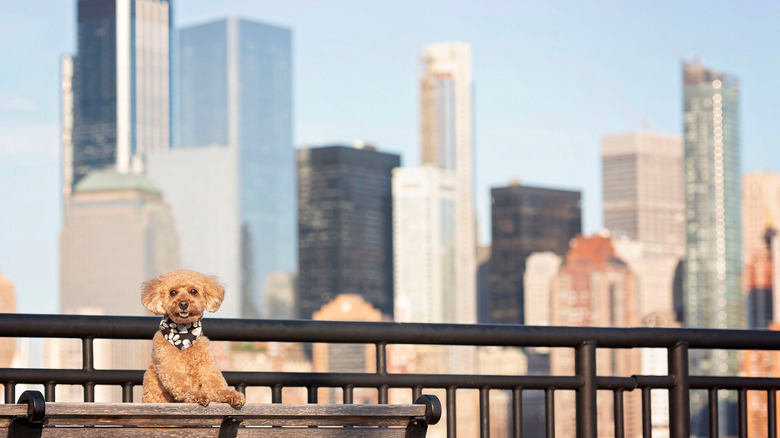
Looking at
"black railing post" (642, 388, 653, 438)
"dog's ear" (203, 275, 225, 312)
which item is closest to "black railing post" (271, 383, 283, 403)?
"dog's ear" (203, 275, 225, 312)

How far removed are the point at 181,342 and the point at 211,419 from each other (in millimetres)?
286

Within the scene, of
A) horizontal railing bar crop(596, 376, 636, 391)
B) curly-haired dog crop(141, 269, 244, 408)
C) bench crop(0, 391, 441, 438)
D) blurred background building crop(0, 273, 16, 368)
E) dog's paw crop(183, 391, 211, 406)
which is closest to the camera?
bench crop(0, 391, 441, 438)

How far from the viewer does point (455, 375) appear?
449cm

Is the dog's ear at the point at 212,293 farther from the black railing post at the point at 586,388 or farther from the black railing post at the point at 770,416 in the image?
the black railing post at the point at 770,416

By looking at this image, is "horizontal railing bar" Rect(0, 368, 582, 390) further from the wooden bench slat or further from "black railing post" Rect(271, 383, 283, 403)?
the wooden bench slat

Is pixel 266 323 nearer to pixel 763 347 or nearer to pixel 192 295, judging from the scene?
pixel 192 295

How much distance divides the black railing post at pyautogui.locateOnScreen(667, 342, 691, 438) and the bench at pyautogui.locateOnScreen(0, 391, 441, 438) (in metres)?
1.48

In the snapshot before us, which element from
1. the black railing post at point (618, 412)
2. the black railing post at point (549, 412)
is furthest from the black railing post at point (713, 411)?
the black railing post at point (549, 412)

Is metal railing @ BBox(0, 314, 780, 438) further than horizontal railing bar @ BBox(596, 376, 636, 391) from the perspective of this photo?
No

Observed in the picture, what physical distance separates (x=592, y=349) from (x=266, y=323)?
124 cm

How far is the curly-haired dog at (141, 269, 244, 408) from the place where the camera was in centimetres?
352

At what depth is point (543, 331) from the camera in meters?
4.72

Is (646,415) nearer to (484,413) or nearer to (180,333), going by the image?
(484,413)

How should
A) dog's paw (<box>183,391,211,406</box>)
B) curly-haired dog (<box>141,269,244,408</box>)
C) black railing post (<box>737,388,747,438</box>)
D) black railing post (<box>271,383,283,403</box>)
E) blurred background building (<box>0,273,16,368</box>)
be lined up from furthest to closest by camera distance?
blurred background building (<box>0,273,16,368</box>) < black railing post (<box>737,388,747,438</box>) < black railing post (<box>271,383,283,403</box>) < curly-haired dog (<box>141,269,244,408</box>) < dog's paw (<box>183,391,211,406</box>)
